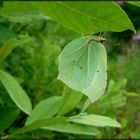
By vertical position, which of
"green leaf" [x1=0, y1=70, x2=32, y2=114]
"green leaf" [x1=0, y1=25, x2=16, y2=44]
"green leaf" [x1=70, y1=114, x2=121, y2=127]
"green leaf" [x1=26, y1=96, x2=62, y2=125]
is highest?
"green leaf" [x1=0, y1=25, x2=16, y2=44]

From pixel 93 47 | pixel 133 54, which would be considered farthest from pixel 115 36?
pixel 93 47

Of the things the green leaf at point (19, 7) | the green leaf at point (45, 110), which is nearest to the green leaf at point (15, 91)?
the green leaf at point (45, 110)

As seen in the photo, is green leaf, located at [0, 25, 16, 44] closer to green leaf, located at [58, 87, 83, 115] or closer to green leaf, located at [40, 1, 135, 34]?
green leaf, located at [58, 87, 83, 115]

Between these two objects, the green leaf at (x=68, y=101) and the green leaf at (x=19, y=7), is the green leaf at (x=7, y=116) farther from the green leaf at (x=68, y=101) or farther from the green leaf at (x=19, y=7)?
the green leaf at (x=19, y=7)

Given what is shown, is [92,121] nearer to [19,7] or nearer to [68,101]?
[68,101]

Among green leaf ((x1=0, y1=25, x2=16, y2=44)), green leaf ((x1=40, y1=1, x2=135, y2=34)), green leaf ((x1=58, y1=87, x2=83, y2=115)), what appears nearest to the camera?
green leaf ((x1=40, y1=1, x2=135, y2=34))

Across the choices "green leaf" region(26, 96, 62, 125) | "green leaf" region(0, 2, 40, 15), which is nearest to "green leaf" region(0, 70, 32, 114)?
"green leaf" region(26, 96, 62, 125)

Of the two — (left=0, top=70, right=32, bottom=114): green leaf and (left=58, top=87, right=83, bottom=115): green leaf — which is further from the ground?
(left=0, top=70, right=32, bottom=114): green leaf

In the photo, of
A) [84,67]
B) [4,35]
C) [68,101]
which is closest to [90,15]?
[84,67]
